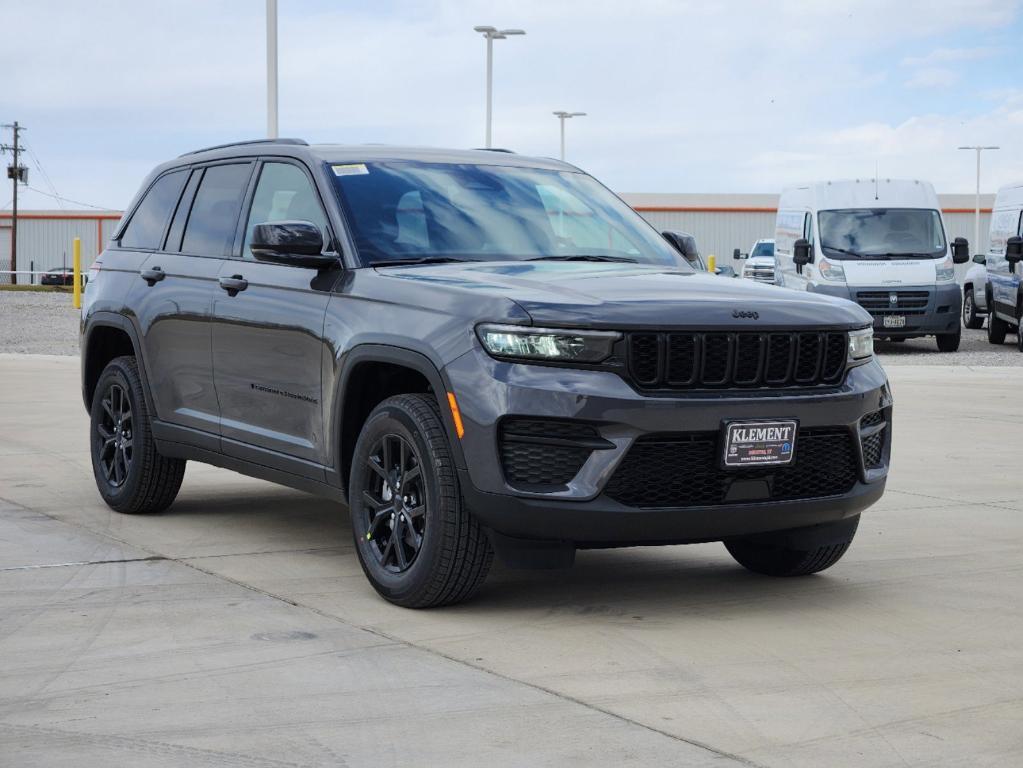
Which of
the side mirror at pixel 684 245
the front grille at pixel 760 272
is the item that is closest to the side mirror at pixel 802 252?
the side mirror at pixel 684 245

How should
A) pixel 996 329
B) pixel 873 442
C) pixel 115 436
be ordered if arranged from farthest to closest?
pixel 996 329 → pixel 115 436 → pixel 873 442

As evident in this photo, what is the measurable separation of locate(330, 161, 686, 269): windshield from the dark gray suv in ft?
0.04

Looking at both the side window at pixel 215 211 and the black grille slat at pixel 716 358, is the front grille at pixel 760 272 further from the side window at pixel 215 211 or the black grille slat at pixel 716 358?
the black grille slat at pixel 716 358

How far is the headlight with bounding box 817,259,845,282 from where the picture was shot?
22969 millimetres

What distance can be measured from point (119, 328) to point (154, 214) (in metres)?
0.61

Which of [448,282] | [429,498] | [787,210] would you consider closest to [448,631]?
[429,498]

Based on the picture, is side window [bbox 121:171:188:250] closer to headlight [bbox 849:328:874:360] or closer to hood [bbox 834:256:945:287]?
headlight [bbox 849:328:874:360]

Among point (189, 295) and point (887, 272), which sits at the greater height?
point (189, 295)

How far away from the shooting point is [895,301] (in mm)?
22969

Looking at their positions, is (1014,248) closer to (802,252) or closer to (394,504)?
(802,252)

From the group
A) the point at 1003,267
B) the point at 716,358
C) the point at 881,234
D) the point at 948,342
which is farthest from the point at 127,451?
the point at 1003,267

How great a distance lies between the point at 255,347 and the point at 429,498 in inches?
60.5

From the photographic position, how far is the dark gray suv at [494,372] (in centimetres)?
546

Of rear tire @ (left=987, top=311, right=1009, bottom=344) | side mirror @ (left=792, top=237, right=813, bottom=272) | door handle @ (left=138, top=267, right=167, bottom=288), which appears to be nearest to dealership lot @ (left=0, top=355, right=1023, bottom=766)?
door handle @ (left=138, top=267, right=167, bottom=288)
